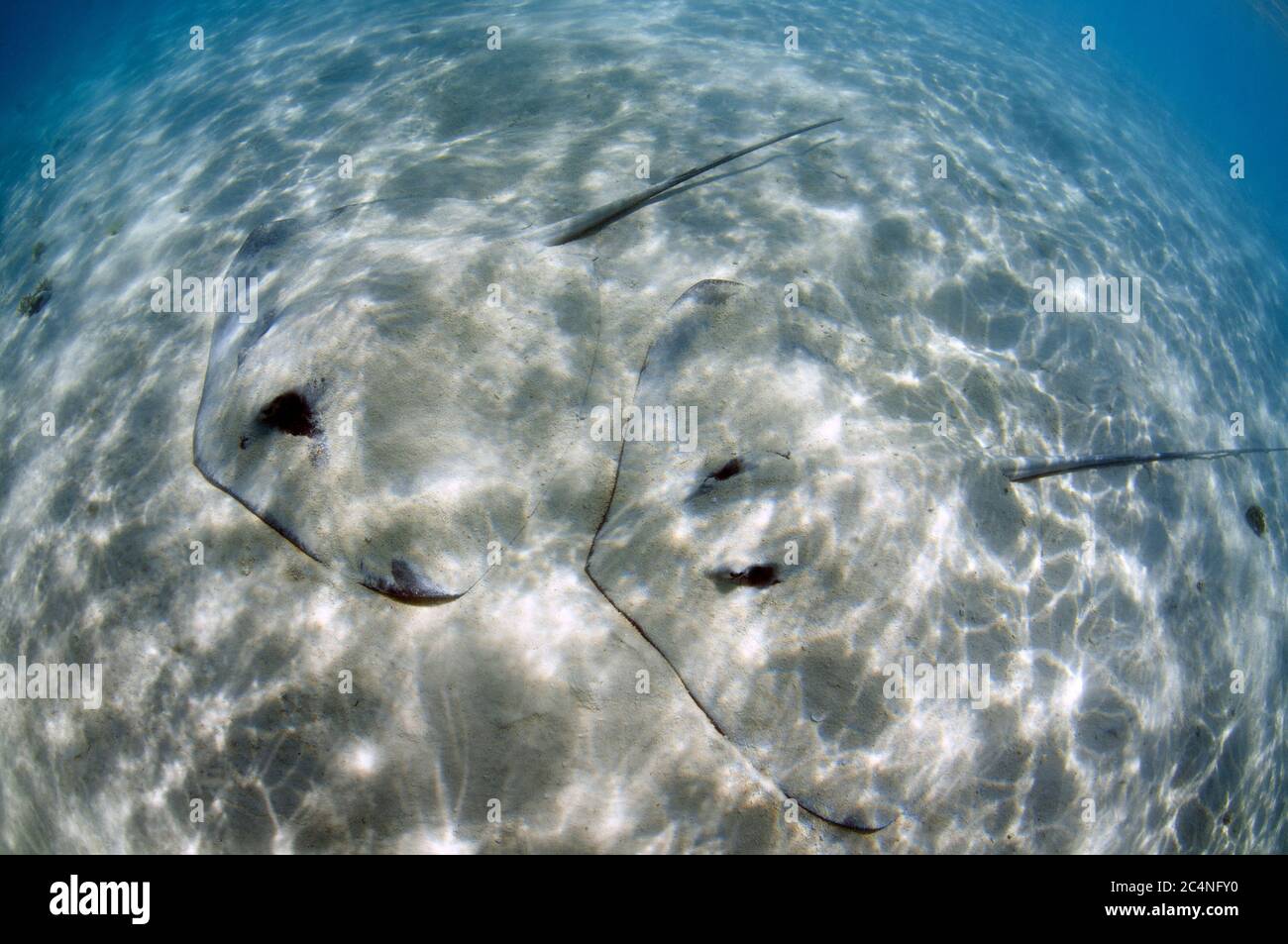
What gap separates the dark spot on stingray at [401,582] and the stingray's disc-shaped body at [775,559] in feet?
3.49

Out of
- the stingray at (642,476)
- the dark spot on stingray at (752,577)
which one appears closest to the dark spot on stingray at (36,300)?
the stingray at (642,476)

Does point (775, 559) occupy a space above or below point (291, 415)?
below

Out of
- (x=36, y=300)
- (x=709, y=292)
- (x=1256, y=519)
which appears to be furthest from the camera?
(x=36, y=300)

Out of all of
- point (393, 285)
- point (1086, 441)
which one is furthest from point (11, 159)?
point (1086, 441)

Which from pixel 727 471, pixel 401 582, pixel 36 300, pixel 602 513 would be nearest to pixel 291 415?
pixel 401 582

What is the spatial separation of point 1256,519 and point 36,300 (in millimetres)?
16432

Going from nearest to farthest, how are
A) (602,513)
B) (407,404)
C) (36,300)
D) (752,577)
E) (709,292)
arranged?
(752,577) → (407,404) → (602,513) → (709,292) → (36,300)

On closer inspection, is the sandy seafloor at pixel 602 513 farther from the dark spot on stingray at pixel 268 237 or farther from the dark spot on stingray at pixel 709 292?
the dark spot on stingray at pixel 268 237

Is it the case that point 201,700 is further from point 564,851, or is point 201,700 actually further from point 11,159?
point 11,159

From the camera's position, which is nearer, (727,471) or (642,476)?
(727,471)

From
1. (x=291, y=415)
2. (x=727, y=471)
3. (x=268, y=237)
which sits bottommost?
(x=727, y=471)

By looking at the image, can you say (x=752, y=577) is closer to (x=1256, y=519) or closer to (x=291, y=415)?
(x=291, y=415)

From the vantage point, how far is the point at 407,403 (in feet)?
13.1

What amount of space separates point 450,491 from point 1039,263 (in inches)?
331
